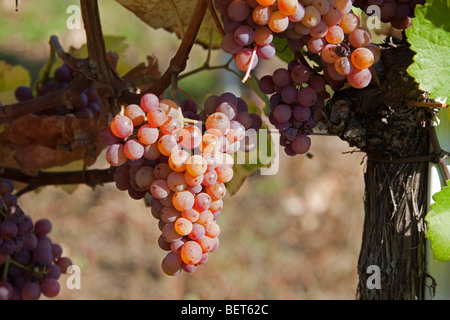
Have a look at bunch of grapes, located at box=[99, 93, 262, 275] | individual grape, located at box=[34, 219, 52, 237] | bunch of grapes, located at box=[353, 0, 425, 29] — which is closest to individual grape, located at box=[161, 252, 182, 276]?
bunch of grapes, located at box=[99, 93, 262, 275]

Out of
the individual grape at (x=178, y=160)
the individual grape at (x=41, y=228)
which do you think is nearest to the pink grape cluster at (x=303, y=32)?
the individual grape at (x=178, y=160)

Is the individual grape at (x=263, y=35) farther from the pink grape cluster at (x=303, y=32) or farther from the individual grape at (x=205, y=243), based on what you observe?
the individual grape at (x=205, y=243)

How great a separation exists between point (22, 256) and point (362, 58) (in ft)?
2.13

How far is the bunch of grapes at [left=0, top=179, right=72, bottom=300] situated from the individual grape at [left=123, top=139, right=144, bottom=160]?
1.15 feet

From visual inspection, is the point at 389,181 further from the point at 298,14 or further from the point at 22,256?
the point at 22,256

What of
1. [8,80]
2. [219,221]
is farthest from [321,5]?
[219,221]

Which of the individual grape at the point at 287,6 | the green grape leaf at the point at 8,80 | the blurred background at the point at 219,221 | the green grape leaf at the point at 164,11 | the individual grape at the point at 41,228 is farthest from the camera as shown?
the blurred background at the point at 219,221

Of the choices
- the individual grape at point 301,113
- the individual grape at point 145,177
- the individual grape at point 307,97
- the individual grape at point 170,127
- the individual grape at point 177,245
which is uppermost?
the individual grape at point 307,97

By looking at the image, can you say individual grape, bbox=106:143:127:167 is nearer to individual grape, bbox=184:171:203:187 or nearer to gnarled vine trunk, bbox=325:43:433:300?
individual grape, bbox=184:171:203:187

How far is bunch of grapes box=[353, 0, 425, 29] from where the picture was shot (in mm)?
605

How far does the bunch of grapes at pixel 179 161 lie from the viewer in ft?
1.81

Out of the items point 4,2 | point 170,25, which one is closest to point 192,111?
point 170,25

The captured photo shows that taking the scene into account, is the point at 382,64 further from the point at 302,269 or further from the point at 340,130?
the point at 302,269

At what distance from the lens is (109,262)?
2258mm
